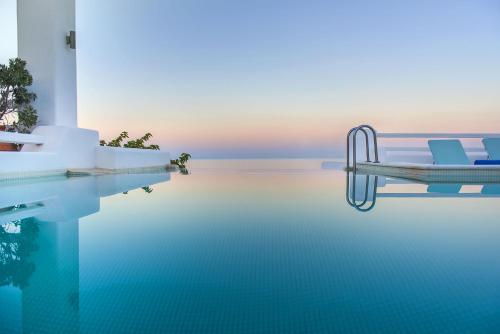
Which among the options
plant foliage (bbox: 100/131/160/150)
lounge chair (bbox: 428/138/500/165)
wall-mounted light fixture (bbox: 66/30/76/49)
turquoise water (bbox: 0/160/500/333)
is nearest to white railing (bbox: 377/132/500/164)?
lounge chair (bbox: 428/138/500/165)

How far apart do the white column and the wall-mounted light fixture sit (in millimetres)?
171

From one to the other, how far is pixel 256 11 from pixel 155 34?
11.5 feet

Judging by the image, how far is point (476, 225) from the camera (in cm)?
294

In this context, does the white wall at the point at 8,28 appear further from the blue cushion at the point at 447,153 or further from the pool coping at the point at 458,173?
the blue cushion at the point at 447,153

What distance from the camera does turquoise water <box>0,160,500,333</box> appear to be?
1.20 metres

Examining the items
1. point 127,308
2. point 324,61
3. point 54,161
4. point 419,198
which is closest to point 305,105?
point 324,61

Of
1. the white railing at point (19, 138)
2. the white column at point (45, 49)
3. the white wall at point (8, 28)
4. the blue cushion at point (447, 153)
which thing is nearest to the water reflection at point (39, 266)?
the white railing at point (19, 138)

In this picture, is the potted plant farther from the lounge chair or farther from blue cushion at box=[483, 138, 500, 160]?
blue cushion at box=[483, 138, 500, 160]

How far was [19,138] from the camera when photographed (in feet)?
24.9

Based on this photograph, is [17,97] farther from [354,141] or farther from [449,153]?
[449,153]

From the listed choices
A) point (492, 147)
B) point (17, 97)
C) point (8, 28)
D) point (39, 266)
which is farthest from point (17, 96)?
point (492, 147)

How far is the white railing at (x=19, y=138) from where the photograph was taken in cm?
712

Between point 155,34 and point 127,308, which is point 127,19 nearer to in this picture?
point 155,34

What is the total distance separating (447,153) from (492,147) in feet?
3.93
